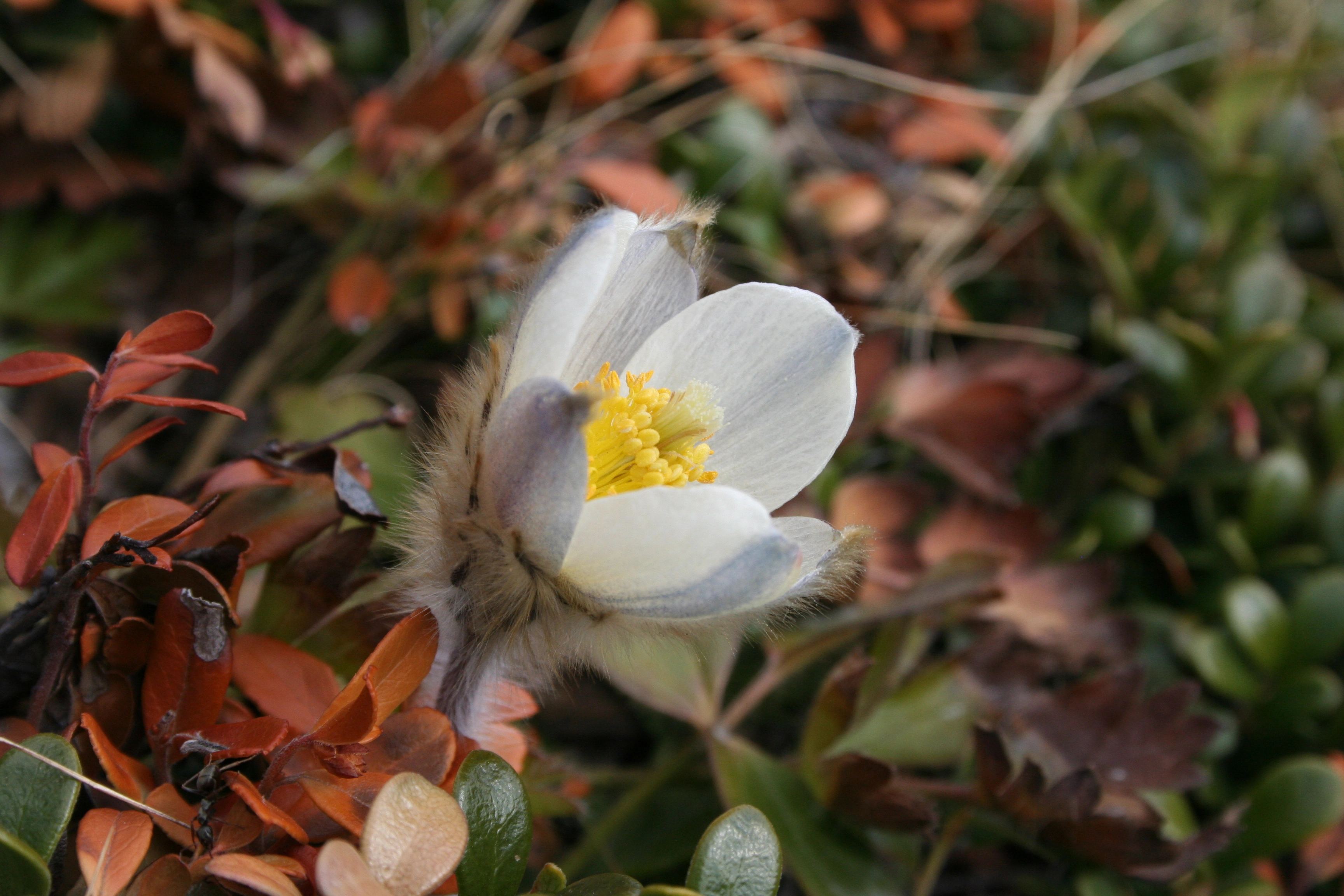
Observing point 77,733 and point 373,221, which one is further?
point 373,221

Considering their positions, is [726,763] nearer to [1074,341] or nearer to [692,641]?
[692,641]

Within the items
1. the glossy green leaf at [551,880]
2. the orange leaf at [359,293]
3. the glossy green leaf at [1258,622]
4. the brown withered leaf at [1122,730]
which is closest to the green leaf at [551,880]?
the glossy green leaf at [551,880]

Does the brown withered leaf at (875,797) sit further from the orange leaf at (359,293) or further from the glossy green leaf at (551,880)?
the orange leaf at (359,293)

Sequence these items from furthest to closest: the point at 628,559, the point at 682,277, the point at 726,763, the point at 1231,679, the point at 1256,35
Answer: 1. the point at 1256,35
2. the point at 1231,679
3. the point at 726,763
4. the point at 682,277
5. the point at 628,559

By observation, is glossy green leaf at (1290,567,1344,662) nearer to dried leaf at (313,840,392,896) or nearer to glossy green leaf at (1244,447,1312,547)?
glossy green leaf at (1244,447,1312,547)

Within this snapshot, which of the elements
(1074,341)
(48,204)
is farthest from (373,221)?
(1074,341)

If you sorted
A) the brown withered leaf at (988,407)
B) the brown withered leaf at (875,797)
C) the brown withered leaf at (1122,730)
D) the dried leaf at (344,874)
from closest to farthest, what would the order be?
the dried leaf at (344,874) < the brown withered leaf at (875,797) < the brown withered leaf at (1122,730) < the brown withered leaf at (988,407)
